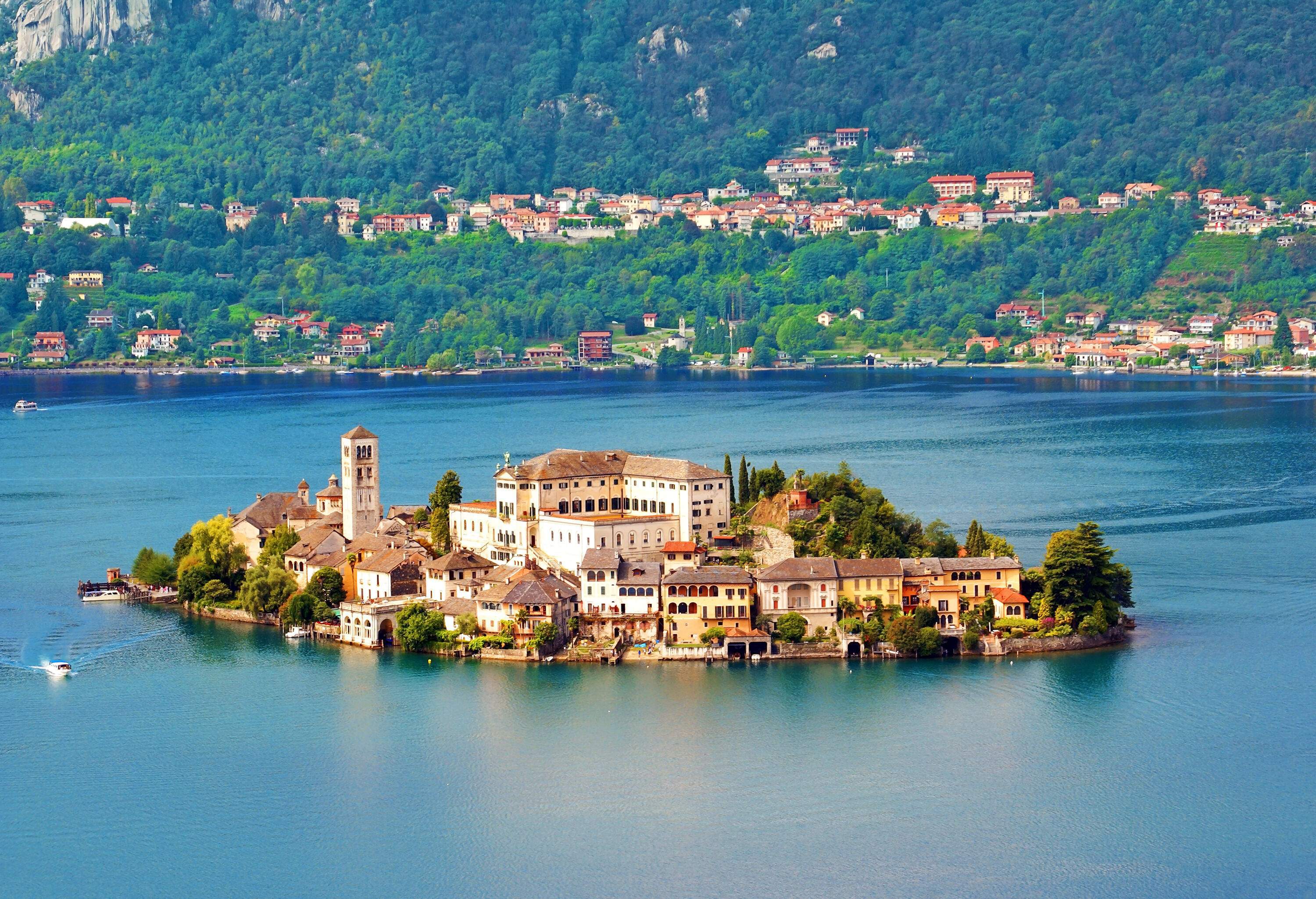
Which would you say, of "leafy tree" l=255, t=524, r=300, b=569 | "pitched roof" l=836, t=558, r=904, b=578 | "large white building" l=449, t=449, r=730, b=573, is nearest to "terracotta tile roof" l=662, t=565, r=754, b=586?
"pitched roof" l=836, t=558, r=904, b=578

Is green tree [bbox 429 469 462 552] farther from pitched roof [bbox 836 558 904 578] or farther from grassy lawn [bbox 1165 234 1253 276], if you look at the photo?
grassy lawn [bbox 1165 234 1253 276]

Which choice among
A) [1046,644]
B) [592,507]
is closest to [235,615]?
[592,507]

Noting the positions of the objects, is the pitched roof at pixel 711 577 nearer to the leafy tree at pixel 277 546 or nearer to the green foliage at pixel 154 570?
the leafy tree at pixel 277 546

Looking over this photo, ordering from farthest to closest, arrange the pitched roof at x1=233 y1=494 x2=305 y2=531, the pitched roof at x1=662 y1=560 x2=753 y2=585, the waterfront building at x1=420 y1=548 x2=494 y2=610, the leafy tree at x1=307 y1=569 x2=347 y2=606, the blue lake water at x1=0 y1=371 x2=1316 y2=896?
1. the pitched roof at x1=233 y1=494 x2=305 y2=531
2. the leafy tree at x1=307 y1=569 x2=347 y2=606
3. the waterfront building at x1=420 y1=548 x2=494 y2=610
4. the pitched roof at x1=662 y1=560 x2=753 y2=585
5. the blue lake water at x1=0 y1=371 x2=1316 y2=896

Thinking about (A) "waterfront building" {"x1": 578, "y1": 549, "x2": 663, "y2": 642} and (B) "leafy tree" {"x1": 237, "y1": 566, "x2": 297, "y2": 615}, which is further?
(B) "leafy tree" {"x1": 237, "y1": 566, "x2": 297, "y2": 615}

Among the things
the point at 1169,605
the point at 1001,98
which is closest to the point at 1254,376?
the point at 1001,98

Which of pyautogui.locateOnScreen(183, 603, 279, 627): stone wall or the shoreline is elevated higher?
pyautogui.locateOnScreen(183, 603, 279, 627): stone wall

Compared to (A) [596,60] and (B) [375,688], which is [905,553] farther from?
(A) [596,60]

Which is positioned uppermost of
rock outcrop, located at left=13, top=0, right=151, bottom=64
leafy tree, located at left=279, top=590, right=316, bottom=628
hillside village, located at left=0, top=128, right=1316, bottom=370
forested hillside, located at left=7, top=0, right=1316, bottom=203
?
rock outcrop, located at left=13, top=0, right=151, bottom=64

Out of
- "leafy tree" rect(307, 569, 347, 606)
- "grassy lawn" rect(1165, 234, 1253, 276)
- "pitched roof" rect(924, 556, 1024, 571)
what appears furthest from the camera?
"grassy lawn" rect(1165, 234, 1253, 276)

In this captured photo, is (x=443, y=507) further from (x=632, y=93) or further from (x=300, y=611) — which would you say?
(x=632, y=93)
